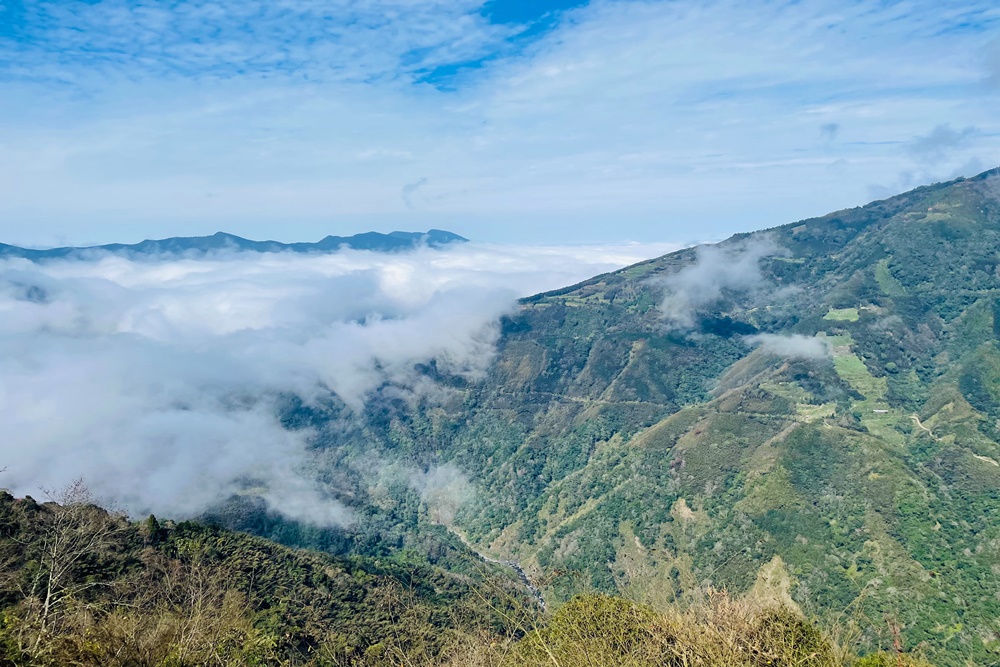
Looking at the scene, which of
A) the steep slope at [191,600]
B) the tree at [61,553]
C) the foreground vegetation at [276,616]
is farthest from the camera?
the tree at [61,553]

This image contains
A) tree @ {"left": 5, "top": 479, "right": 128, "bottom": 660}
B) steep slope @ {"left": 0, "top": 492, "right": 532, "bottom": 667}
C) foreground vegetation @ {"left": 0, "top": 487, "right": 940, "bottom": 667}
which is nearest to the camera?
steep slope @ {"left": 0, "top": 492, "right": 532, "bottom": 667}

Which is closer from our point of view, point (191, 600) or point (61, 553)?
point (61, 553)

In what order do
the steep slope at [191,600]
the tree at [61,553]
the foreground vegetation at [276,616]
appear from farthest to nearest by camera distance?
the tree at [61,553]
the foreground vegetation at [276,616]
the steep slope at [191,600]

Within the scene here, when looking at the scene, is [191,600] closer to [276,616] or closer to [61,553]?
[61,553]

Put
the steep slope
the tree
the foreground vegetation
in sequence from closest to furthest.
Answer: the steep slope
the foreground vegetation
the tree

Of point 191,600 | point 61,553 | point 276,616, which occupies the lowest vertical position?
point 276,616

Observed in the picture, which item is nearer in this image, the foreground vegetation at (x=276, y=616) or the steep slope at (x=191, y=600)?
the steep slope at (x=191, y=600)

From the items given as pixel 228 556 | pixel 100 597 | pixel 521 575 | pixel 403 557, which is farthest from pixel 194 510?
pixel 100 597

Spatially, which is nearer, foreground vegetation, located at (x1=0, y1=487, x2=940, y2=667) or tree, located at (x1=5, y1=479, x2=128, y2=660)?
foreground vegetation, located at (x1=0, y1=487, x2=940, y2=667)

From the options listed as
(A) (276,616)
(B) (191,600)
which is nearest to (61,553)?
(B) (191,600)
